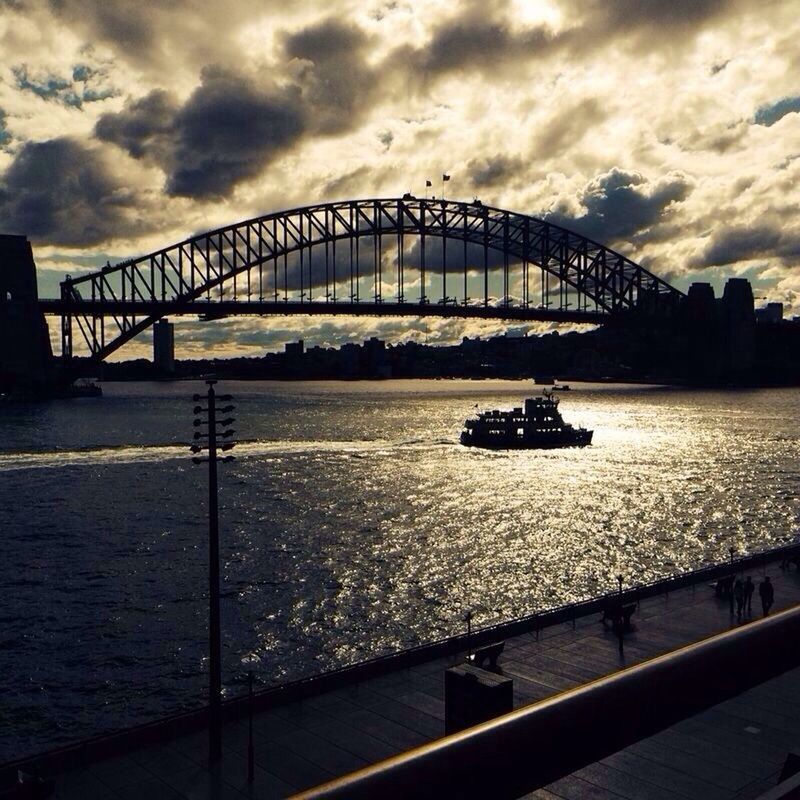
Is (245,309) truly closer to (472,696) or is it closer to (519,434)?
(519,434)

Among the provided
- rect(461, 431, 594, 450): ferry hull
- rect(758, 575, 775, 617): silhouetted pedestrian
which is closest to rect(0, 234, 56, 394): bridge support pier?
rect(461, 431, 594, 450): ferry hull

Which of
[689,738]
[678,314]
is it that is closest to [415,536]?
[689,738]

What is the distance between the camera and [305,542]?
37094 mm

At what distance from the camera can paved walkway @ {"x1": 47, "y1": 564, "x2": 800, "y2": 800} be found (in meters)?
12.2

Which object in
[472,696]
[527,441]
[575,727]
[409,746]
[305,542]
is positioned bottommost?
[305,542]

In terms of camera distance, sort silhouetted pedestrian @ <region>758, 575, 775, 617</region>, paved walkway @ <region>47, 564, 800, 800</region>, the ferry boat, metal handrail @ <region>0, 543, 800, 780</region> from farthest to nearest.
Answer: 1. the ferry boat
2. silhouetted pedestrian @ <region>758, 575, 775, 617</region>
3. metal handrail @ <region>0, 543, 800, 780</region>
4. paved walkway @ <region>47, 564, 800, 800</region>

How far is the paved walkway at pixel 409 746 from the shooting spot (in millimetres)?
12195

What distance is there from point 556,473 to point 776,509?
17.6 meters

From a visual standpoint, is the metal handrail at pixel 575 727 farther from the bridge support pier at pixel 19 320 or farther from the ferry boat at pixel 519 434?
the bridge support pier at pixel 19 320

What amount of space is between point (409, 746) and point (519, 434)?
71.2 meters

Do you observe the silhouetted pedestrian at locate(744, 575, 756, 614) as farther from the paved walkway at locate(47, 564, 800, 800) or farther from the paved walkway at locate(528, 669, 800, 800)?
the paved walkway at locate(528, 669, 800, 800)

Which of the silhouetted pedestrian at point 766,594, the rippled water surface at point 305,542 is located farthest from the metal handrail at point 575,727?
the silhouetted pedestrian at point 766,594

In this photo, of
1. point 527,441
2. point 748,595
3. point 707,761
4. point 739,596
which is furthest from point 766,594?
point 527,441

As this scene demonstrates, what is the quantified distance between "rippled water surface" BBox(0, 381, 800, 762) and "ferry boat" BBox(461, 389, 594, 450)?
3077mm
